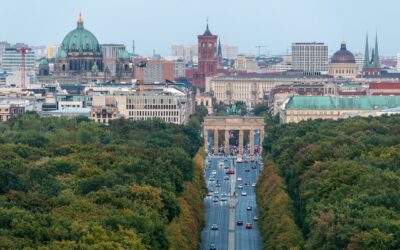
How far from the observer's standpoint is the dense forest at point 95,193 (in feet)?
216

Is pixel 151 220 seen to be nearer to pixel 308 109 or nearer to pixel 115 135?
pixel 115 135

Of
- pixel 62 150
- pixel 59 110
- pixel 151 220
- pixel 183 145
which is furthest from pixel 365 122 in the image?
pixel 151 220

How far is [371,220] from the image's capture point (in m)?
68.6

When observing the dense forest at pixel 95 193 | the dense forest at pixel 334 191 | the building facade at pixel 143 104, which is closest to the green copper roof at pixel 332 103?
the building facade at pixel 143 104

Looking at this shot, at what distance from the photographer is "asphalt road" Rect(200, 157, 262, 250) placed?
97.1 metres

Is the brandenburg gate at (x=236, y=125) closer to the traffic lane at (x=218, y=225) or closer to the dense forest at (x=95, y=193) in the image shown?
the dense forest at (x=95, y=193)

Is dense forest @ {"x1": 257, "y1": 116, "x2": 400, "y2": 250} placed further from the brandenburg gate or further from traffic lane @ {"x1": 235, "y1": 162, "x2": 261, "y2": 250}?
the brandenburg gate

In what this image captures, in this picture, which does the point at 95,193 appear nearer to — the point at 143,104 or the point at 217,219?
the point at 217,219

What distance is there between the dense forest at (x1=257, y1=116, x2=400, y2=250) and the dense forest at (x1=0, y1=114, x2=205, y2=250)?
461 centimetres

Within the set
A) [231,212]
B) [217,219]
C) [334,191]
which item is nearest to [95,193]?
[334,191]

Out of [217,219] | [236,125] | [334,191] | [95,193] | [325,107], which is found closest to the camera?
[95,193]

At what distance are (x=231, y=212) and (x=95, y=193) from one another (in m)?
35.6

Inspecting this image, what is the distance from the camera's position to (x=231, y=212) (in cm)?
11575

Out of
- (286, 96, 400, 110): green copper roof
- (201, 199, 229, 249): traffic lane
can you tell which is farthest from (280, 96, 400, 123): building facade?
(201, 199, 229, 249): traffic lane
